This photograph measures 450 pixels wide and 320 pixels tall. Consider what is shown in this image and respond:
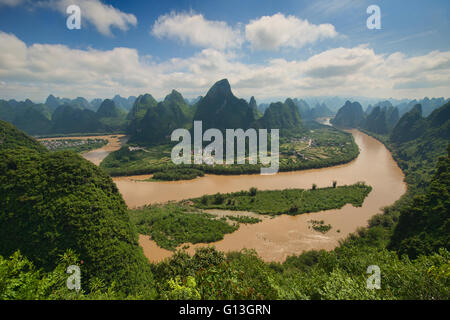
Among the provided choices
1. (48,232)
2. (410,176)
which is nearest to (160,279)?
(48,232)

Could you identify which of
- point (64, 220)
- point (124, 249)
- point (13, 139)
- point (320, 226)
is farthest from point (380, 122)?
point (13, 139)

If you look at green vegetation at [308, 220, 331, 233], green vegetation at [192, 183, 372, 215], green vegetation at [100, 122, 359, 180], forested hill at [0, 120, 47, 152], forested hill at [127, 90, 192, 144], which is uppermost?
forested hill at [127, 90, 192, 144]

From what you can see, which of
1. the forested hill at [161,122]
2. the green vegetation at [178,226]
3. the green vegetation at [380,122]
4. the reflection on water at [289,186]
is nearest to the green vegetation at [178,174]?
the reflection on water at [289,186]

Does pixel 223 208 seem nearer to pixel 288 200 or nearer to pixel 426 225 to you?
pixel 288 200

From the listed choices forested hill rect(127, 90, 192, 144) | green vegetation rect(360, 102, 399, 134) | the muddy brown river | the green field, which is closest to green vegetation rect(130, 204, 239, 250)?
the green field

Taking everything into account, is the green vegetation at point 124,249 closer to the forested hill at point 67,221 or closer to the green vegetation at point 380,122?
the forested hill at point 67,221

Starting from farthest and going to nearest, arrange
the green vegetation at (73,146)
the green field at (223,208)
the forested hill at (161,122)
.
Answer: the forested hill at (161,122) < the green vegetation at (73,146) < the green field at (223,208)

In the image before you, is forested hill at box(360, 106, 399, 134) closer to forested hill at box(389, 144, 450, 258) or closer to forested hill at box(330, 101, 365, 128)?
forested hill at box(330, 101, 365, 128)
